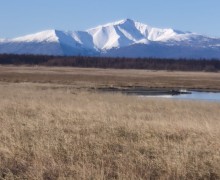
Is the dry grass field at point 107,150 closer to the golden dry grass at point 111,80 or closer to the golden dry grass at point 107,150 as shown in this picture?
the golden dry grass at point 107,150

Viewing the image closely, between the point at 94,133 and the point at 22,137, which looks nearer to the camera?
the point at 22,137

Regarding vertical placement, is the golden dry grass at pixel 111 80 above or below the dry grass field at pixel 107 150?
below

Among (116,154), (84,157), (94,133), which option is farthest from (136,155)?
(94,133)

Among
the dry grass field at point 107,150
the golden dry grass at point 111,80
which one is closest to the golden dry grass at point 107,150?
the dry grass field at point 107,150

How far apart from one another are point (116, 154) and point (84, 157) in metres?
0.69

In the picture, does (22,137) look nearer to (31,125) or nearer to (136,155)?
(31,125)

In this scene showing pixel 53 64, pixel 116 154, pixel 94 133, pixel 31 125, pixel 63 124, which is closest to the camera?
pixel 116 154

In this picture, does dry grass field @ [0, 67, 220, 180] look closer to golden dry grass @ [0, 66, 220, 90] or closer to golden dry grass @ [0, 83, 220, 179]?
golden dry grass @ [0, 83, 220, 179]

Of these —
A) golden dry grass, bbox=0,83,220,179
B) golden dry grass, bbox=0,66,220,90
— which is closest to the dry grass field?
golden dry grass, bbox=0,83,220,179

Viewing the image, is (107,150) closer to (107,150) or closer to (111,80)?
(107,150)

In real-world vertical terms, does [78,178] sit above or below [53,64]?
above

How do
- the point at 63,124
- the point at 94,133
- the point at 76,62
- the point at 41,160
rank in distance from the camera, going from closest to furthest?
the point at 41,160 → the point at 94,133 → the point at 63,124 → the point at 76,62

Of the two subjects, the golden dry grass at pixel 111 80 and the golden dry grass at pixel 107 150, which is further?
the golden dry grass at pixel 111 80

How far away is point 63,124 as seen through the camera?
13.7 metres
